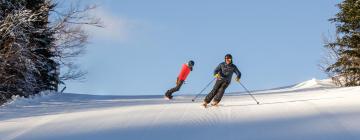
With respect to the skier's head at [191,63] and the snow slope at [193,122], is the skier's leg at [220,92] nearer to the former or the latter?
the snow slope at [193,122]

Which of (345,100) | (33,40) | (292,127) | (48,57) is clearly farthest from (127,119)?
(48,57)

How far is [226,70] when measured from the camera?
16562 mm

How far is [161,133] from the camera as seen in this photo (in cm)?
1035

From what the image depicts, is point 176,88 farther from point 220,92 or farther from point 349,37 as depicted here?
point 349,37

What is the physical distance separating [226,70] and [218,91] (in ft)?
2.16

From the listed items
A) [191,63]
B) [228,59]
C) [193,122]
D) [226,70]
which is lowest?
[193,122]

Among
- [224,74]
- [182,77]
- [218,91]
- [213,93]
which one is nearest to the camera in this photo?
[213,93]

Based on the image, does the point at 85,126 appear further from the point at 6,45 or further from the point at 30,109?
the point at 6,45

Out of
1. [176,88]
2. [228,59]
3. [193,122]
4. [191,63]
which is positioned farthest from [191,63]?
[193,122]

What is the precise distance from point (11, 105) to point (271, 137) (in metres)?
9.12

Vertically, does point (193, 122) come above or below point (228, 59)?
below

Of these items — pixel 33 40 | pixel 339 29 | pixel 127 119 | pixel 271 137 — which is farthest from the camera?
pixel 339 29

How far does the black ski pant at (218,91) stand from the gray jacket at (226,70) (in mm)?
123

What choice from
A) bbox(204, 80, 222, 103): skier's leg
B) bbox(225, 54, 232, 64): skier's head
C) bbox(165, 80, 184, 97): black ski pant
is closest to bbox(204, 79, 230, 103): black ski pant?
bbox(204, 80, 222, 103): skier's leg
